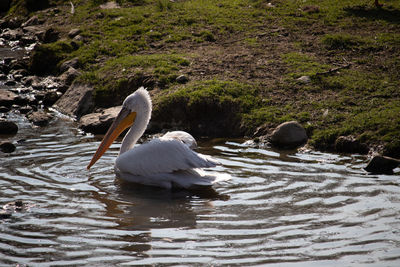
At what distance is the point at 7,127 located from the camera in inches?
336

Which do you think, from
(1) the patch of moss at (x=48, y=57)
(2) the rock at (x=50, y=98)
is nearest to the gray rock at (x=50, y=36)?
(1) the patch of moss at (x=48, y=57)

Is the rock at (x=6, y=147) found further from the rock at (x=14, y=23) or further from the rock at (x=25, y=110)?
the rock at (x=14, y=23)

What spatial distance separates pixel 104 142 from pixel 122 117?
1.32 feet

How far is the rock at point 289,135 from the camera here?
7.55m

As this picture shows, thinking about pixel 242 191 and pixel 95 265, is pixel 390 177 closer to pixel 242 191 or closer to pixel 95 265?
pixel 242 191

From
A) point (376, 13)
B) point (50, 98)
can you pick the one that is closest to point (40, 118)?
point (50, 98)

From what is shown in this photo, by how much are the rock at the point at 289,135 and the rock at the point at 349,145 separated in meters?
0.48

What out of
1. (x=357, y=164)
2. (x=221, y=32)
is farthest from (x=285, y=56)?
(x=357, y=164)

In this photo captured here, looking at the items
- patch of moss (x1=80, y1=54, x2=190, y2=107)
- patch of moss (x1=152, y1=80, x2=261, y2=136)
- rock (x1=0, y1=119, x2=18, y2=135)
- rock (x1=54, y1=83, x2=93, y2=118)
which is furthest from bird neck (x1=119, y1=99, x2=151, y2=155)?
rock (x1=54, y1=83, x2=93, y2=118)

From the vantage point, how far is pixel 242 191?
236 inches

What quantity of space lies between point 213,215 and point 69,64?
6712mm

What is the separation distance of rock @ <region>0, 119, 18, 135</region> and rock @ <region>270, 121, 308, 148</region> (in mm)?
3906

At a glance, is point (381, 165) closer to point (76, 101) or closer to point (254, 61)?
point (254, 61)

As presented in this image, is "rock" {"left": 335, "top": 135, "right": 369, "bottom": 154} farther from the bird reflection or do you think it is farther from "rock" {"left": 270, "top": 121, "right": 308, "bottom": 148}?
the bird reflection
